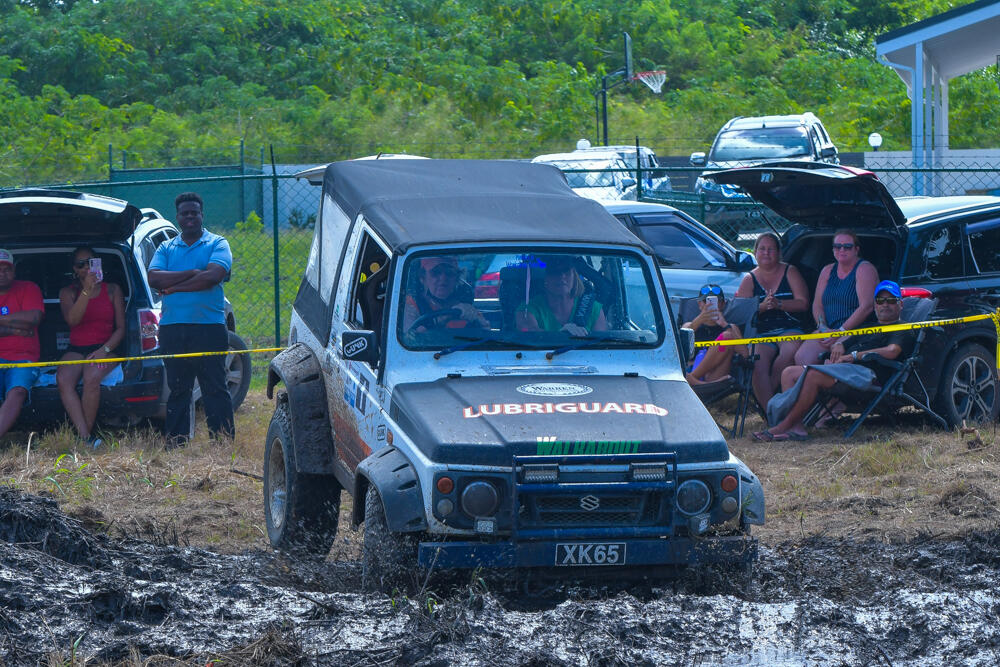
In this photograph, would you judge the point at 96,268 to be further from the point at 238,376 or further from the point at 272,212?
the point at 272,212

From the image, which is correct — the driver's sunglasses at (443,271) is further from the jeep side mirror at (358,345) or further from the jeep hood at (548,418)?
the jeep hood at (548,418)

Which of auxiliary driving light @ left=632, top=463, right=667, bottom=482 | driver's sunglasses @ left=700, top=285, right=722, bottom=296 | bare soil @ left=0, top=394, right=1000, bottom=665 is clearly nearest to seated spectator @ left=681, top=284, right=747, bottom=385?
driver's sunglasses @ left=700, top=285, right=722, bottom=296

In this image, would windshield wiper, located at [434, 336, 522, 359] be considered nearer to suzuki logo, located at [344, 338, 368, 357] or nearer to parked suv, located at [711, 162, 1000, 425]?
suzuki logo, located at [344, 338, 368, 357]

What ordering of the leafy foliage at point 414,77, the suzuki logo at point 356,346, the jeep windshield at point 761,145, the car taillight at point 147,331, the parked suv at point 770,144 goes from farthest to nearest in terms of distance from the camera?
the leafy foliage at point 414,77 → the jeep windshield at point 761,145 → the parked suv at point 770,144 → the car taillight at point 147,331 → the suzuki logo at point 356,346

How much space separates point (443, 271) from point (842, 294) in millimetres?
4979

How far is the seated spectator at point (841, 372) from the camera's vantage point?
31.2 ft

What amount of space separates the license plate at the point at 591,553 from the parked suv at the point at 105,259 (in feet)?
18.2

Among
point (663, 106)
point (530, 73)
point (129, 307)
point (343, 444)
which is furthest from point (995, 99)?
point (343, 444)

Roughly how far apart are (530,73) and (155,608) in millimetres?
36477

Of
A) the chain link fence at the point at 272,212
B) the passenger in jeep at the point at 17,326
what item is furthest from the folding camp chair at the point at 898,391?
the passenger in jeep at the point at 17,326

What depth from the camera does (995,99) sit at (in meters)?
31.7

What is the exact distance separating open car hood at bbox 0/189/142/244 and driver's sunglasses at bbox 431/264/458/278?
14.2 ft

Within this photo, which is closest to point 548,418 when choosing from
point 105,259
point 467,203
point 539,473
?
point 539,473

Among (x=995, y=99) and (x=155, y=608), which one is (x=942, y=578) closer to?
(x=155, y=608)
